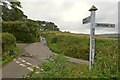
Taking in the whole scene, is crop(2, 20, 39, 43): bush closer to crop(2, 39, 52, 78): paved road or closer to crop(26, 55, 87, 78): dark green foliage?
crop(2, 39, 52, 78): paved road

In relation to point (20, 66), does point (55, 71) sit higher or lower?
higher

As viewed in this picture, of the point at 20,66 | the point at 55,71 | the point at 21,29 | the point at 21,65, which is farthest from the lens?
the point at 21,29

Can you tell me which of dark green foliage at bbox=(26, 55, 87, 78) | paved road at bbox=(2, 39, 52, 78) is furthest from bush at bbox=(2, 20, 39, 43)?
dark green foliage at bbox=(26, 55, 87, 78)

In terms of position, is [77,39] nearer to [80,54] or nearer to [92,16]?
[80,54]

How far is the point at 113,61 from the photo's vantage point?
681cm

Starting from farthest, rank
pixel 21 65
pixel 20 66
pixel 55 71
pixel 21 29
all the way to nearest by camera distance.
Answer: pixel 21 29
pixel 21 65
pixel 20 66
pixel 55 71

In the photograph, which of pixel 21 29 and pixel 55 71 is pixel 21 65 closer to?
pixel 55 71

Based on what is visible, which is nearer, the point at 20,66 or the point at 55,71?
the point at 55,71

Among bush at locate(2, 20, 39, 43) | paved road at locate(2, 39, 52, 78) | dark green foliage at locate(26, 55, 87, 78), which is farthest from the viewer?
bush at locate(2, 20, 39, 43)

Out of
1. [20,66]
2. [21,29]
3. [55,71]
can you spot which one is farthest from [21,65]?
[21,29]

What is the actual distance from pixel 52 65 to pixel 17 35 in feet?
128

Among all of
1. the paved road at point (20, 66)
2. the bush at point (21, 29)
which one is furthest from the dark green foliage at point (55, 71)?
the bush at point (21, 29)

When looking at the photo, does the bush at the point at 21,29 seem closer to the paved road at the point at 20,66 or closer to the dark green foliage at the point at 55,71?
the paved road at the point at 20,66

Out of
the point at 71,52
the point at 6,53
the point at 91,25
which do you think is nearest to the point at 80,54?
the point at 71,52
